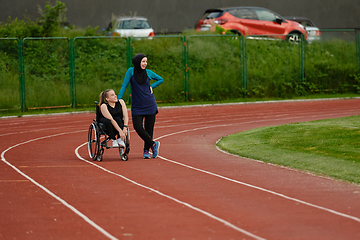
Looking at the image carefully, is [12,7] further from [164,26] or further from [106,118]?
[106,118]

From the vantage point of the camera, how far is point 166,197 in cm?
769

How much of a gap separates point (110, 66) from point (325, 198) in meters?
18.2

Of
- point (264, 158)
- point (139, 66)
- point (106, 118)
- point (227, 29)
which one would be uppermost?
point (227, 29)

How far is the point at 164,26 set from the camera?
121 ft

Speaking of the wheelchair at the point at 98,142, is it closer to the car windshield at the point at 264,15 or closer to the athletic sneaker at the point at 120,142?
the athletic sneaker at the point at 120,142

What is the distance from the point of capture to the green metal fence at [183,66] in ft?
75.3

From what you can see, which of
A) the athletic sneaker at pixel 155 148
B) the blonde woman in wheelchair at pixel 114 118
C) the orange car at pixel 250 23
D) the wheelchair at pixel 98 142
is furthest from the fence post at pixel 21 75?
the athletic sneaker at pixel 155 148

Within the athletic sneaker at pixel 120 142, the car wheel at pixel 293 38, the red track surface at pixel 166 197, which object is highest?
the car wheel at pixel 293 38

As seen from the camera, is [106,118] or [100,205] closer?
[100,205]

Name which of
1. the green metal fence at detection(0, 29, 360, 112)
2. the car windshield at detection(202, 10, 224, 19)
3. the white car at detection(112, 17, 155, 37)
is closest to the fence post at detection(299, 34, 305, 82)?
the green metal fence at detection(0, 29, 360, 112)

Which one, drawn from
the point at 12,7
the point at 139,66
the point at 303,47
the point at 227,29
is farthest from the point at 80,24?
the point at 139,66

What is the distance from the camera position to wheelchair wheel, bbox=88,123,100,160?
10836 millimetres

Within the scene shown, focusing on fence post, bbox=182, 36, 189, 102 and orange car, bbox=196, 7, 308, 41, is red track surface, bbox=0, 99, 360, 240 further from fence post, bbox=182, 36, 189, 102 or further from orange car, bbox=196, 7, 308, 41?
orange car, bbox=196, 7, 308, 41

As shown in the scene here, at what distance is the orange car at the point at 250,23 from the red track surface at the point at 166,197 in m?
15.7
